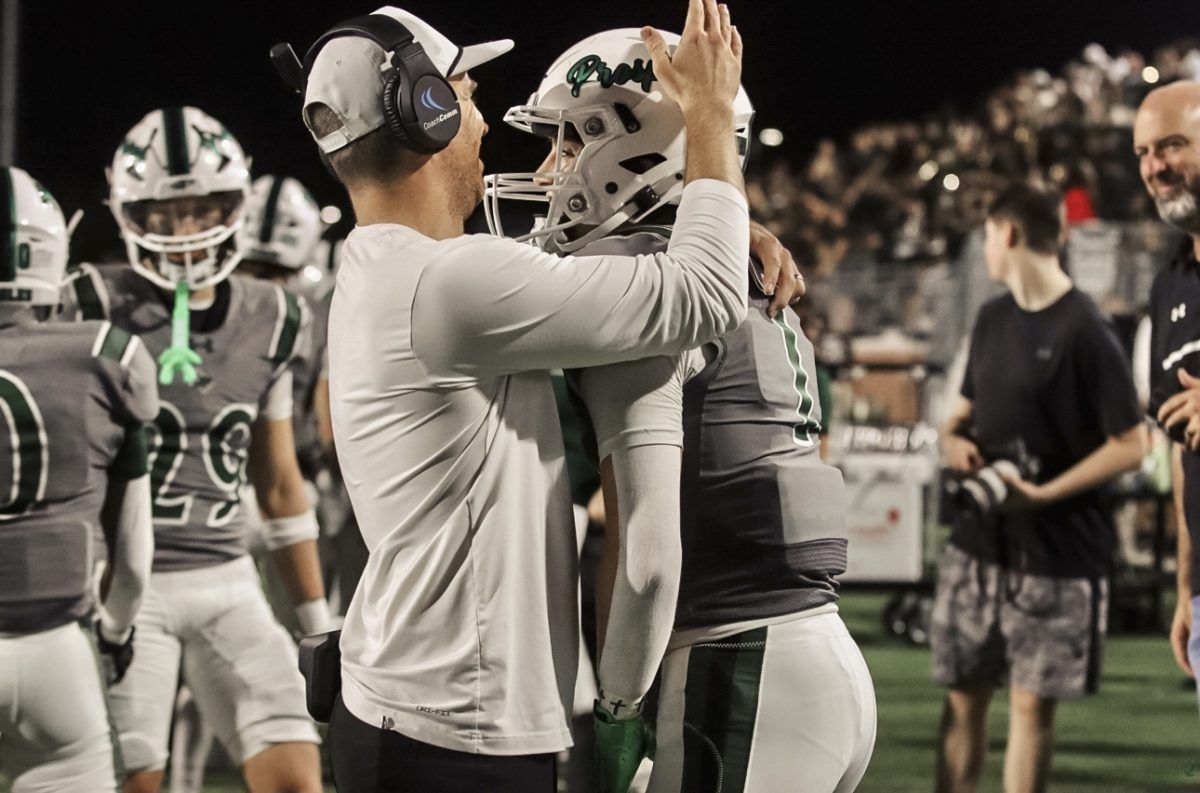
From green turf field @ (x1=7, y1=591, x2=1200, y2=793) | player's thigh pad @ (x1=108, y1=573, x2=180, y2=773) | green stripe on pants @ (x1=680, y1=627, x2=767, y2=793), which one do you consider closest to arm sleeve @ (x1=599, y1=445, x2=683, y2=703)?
green stripe on pants @ (x1=680, y1=627, x2=767, y2=793)

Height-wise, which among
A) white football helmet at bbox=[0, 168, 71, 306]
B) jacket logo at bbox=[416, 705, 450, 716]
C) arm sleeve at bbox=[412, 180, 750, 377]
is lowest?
jacket logo at bbox=[416, 705, 450, 716]

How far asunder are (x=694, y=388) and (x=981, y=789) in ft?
13.2

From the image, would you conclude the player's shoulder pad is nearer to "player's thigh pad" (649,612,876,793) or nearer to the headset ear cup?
the headset ear cup

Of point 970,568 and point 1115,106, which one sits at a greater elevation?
point 1115,106

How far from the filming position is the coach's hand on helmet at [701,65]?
2.46m

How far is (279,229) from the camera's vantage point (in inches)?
270

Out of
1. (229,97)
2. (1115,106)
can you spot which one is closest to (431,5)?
(229,97)

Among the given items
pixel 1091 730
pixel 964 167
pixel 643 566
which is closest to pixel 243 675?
pixel 643 566

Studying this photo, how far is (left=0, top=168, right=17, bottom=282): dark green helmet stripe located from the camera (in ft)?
12.3

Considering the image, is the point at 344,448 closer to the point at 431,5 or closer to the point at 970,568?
the point at 970,568

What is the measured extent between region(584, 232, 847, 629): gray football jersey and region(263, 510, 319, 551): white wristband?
2468 mm

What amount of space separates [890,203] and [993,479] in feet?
42.7

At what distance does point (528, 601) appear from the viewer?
2375 mm

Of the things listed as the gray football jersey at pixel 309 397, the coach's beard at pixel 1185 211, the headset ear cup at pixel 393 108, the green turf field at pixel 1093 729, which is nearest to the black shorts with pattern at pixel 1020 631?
the green turf field at pixel 1093 729
